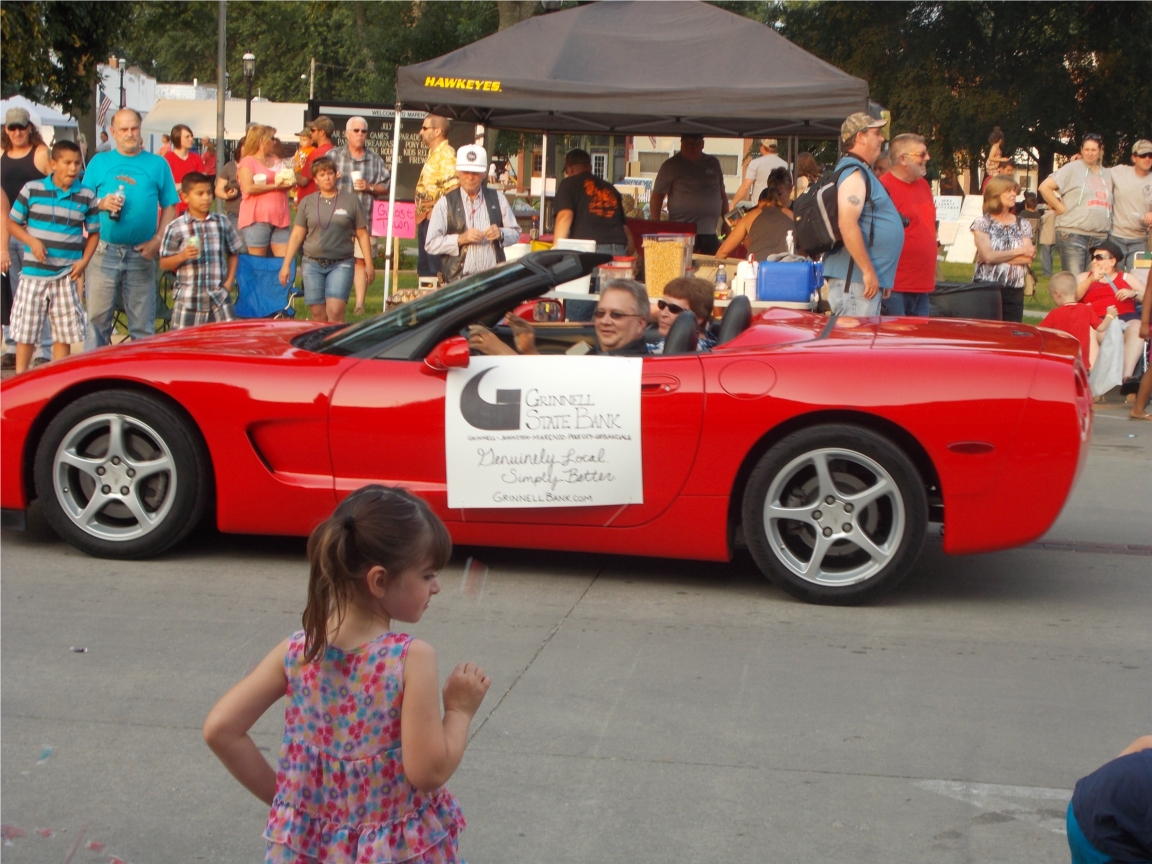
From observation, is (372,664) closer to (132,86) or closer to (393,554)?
(393,554)

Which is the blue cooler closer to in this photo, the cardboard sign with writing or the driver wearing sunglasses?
the driver wearing sunglasses

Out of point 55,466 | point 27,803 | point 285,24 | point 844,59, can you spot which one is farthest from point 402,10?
point 27,803

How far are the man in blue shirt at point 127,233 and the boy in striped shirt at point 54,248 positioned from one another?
8.4 inches

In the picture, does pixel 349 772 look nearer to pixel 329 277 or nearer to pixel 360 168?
pixel 329 277

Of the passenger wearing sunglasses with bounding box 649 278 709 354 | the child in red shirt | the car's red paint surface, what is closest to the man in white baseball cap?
the passenger wearing sunglasses with bounding box 649 278 709 354

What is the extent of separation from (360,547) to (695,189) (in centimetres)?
1180

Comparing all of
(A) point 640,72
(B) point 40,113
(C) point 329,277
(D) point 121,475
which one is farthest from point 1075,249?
(B) point 40,113

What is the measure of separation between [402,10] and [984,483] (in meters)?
33.7

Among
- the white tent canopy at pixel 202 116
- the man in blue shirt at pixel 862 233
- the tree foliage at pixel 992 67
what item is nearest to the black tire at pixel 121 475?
the man in blue shirt at pixel 862 233

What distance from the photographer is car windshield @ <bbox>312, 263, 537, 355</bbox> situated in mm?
5695

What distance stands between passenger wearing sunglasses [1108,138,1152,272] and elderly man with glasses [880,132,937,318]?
5.19 m

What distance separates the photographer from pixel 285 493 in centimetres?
555

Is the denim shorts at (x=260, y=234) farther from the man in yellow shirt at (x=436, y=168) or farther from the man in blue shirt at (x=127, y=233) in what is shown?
→ the man in blue shirt at (x=127, y=233)

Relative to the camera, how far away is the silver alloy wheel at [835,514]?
17.4ft
